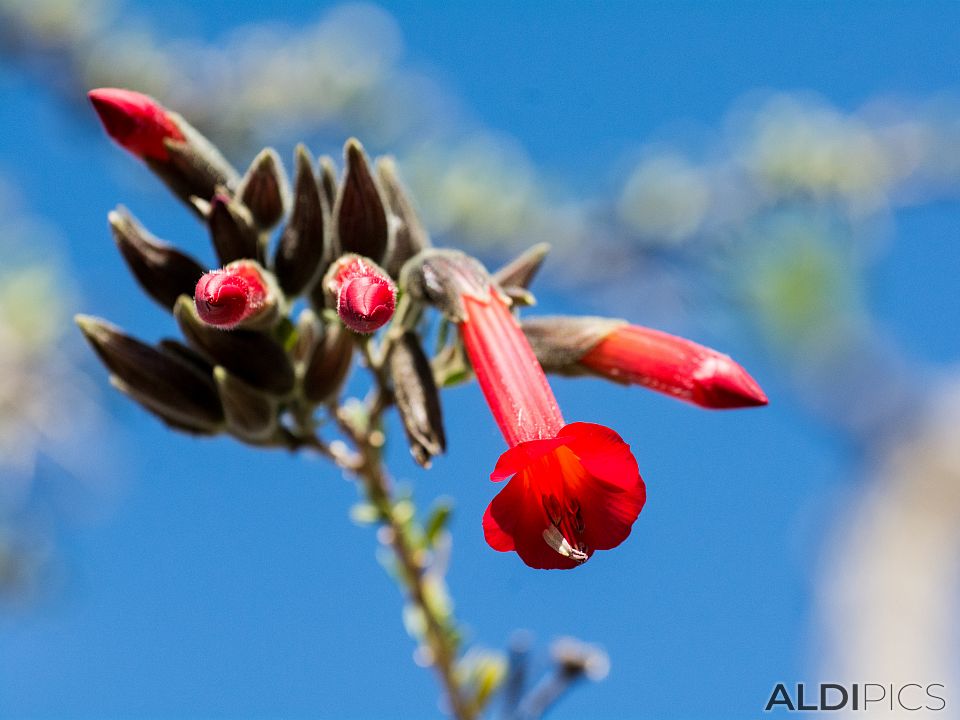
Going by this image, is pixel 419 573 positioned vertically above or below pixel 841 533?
below

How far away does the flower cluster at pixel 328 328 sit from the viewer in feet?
6.27

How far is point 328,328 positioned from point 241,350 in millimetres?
168

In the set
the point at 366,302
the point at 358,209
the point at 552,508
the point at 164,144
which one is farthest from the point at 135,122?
the point at 552,508

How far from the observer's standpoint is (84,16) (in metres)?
7.56

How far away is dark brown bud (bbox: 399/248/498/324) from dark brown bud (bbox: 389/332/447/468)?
10 centimetres

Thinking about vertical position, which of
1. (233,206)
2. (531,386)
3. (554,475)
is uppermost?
(233,206)

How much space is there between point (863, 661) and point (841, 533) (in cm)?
259

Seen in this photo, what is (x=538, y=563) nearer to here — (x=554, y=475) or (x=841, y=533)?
(x=554, y=475)

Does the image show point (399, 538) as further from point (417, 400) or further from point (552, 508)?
point (552, 508)

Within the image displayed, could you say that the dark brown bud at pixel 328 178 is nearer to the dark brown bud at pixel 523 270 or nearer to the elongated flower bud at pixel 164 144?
the elongated flower bud at pixel 164 144

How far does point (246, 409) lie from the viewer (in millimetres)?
2111

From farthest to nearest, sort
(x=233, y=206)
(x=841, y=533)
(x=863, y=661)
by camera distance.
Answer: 1. (x=841, y=533)
2. (x=863, y=661)
3. (x=233, y=206)

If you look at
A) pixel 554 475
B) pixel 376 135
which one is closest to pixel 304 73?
pixel 376 135

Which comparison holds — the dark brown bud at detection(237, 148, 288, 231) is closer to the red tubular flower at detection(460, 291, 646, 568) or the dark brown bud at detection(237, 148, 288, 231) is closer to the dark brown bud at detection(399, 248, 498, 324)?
the dark brown bud at detection(399, 248, 498, 324)
